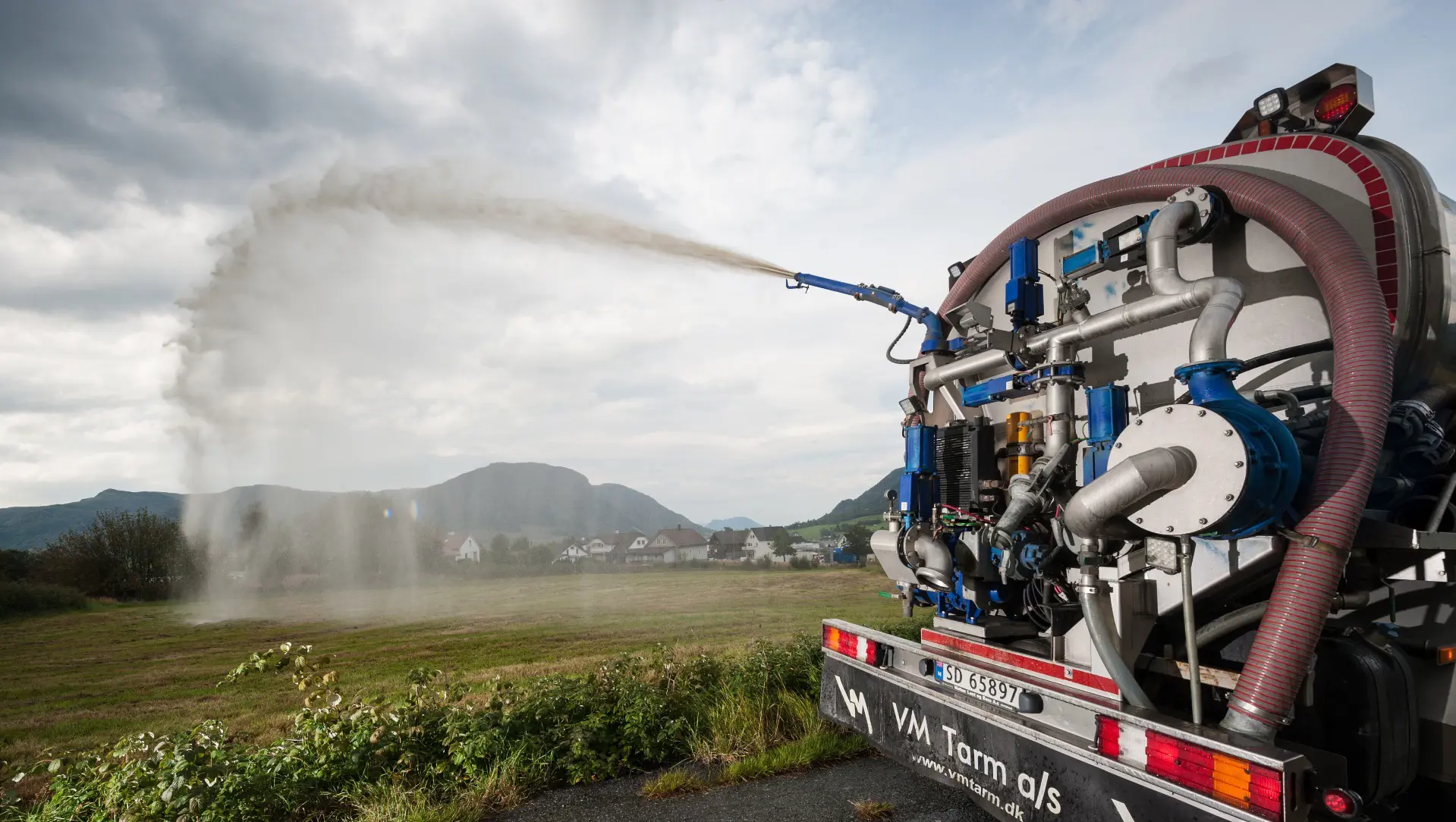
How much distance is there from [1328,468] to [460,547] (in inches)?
1998

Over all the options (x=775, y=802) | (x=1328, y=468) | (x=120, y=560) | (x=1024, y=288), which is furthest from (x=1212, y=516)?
(x=120, y=560)

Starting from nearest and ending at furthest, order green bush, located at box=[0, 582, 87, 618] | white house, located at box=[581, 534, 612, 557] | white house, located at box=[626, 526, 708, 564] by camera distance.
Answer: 1. green bush, located at box=[0, 582, 87, 618]
2. white house, located at box=[581, 534, 612, 557]
3. white house, located at box=[626, 526, 708, 564]

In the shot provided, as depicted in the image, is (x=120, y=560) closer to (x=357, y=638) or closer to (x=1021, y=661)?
(x=357, y=638)

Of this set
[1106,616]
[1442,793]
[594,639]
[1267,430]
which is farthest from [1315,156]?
[594,639]

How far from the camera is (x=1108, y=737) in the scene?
2.36 m

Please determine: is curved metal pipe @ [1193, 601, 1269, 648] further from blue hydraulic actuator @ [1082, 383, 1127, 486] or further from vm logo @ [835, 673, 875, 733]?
vm logo @ [835, 673, 875, 733]

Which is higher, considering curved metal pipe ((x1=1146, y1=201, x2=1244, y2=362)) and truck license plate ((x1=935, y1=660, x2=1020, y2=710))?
curved metal pipe ((x1=1146, y1=201, x2=1244, y2=362))

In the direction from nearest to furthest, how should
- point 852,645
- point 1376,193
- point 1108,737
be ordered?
point 1108,737 < point 1376,193 < point 852,645

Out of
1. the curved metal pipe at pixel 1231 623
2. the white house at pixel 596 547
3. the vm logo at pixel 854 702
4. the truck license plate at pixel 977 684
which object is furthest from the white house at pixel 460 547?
the curved metal pipe at pixel 1231 623

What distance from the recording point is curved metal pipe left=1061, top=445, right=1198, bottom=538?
2207 millimetres

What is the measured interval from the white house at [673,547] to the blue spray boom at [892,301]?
52634 millimetres

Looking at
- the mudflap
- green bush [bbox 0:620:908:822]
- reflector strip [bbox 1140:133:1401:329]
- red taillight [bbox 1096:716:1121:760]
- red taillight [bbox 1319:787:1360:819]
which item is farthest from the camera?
green bush [bbox 0:620:908:822]

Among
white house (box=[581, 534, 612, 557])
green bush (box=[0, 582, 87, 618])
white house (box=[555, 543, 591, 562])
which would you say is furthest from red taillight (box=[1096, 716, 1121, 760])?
white house (box=[581, 534, 612, 557])

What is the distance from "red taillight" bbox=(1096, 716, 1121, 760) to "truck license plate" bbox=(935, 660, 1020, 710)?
434 mm
